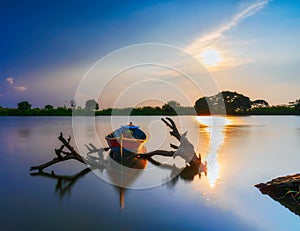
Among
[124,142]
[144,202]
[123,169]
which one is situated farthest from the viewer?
[124,142]

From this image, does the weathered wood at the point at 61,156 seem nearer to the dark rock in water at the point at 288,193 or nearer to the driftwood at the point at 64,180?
the driftwood at the point at 64,180

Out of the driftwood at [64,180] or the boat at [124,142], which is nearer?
the driftwood at [64,180]

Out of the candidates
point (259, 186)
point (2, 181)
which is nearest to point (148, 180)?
point (259, 186)

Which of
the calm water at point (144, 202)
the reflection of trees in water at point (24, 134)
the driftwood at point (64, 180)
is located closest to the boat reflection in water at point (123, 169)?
the calm water at point (144, 202)

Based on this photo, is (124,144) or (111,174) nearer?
(111,174)

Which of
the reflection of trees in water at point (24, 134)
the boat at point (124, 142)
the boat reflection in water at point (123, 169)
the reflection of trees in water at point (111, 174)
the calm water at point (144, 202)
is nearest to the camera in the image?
the calm water at point (144, 202)

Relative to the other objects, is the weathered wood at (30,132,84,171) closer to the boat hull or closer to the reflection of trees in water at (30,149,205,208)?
the reflection of trees in water at (30,149,205,208)

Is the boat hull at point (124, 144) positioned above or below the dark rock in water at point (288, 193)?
above

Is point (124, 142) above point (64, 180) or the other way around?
above

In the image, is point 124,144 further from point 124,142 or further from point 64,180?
point 64,180

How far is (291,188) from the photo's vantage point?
7.56 meters

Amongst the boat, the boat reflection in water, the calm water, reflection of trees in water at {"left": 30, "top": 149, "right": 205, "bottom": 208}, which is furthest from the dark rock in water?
the boat

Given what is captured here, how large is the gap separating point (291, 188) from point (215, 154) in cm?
1040

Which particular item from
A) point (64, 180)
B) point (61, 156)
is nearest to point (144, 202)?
point (64, 180)
